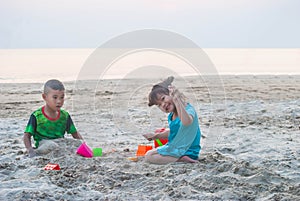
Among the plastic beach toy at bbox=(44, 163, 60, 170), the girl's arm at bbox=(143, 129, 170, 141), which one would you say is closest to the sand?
the plastic beach toy at bbox=(44, 163, 60, 170)

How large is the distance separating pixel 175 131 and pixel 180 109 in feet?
1.31

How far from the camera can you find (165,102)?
13.8 ft

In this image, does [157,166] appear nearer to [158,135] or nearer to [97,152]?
[158,135]

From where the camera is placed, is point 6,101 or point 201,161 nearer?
point 201,161

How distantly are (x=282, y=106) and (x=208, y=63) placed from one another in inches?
174

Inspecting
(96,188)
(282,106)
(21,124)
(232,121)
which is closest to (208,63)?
(96,188)

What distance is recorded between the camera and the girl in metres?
4.19

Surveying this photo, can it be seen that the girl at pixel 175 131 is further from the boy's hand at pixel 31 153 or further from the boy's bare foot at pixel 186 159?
the boy's hand at pixel 31 153

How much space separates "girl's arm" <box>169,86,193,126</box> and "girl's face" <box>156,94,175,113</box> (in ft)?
0.42

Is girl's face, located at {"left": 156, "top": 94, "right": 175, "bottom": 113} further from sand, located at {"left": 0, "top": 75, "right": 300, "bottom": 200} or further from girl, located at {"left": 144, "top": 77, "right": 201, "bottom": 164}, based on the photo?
sand, located at {"left": 0, "top": 75, "right": 300, "bottom": 200}

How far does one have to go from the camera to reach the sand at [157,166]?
3420 mm

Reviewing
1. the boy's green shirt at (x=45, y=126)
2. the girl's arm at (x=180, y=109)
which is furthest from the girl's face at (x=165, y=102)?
the boy's green shirt at (x=45, y=126)

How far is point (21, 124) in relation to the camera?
6.75 meters

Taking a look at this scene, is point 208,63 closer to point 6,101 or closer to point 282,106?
point 282,106
